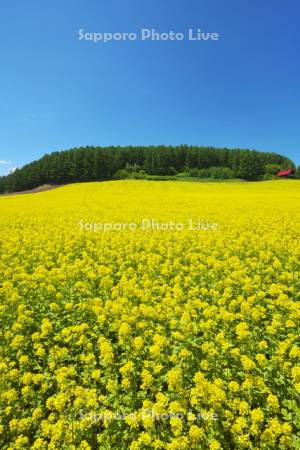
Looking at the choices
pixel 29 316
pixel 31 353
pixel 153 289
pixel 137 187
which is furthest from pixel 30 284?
pixel 137 187

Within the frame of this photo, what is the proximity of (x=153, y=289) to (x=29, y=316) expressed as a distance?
2722mm

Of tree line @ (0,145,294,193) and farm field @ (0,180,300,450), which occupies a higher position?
tree line @ (0,145,294,193)

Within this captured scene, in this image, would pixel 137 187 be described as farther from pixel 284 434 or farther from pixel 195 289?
pixel 284 434

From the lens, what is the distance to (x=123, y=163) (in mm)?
79938

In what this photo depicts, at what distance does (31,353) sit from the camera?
500 cm

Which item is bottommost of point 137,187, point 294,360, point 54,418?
point 54,418

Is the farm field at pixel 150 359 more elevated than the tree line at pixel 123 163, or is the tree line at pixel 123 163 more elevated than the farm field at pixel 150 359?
the tree line at pixel 123 163

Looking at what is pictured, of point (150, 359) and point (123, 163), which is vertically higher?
point (123, 163)

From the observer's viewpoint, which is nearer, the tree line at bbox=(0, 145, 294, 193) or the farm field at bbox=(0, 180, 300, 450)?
the farm field at bbox=(0, 180, 300, 450)

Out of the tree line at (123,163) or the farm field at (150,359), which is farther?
the tree line at (123,163)

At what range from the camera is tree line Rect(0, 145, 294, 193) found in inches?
2896

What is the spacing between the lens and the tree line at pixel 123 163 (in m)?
73.6

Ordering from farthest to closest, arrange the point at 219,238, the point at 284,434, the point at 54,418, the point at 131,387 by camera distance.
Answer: the point at 219,238
the point at 131,387
the point at 54,418
the point at 284,434

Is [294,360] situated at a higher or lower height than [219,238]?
lower
